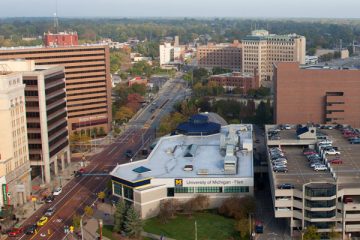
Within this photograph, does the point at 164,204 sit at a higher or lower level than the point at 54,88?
lower

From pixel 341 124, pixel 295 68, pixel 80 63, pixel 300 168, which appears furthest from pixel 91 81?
pixel 300 168

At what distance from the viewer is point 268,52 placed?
145000 mm

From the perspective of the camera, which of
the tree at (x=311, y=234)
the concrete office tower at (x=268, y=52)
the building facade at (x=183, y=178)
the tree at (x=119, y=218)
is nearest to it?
the tree at (x=311, y=234)

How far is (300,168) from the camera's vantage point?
51.4 meters

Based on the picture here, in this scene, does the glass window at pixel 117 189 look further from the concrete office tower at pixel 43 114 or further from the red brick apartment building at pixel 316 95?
the red brick apartment building at pixel 316 95

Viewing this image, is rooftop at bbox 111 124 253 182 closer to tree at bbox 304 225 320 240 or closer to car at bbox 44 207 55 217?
car at bbox 44 207 55 217

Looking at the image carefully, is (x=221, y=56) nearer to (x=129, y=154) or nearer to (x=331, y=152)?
(x=129, y=154)

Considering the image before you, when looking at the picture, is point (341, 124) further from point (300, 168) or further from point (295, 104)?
point (300, 168)

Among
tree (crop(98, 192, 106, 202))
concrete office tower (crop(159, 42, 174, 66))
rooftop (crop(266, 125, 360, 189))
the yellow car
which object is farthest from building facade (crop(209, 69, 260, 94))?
the yellow car

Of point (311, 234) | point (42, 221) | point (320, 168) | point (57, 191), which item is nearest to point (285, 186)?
point (311, 234)

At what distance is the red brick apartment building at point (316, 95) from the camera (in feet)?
243

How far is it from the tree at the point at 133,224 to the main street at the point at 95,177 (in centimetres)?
549

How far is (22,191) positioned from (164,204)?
1350cm

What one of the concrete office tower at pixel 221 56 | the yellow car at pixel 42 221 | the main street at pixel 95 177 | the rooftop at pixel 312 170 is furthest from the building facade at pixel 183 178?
the concrete office tower at pixel 221 56
